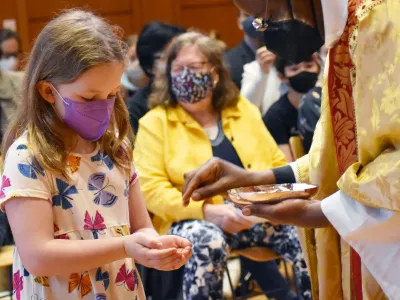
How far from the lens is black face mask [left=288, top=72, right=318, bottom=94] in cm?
398

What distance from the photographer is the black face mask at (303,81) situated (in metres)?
3.98

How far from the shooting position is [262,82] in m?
4.21

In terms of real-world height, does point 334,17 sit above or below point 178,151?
above

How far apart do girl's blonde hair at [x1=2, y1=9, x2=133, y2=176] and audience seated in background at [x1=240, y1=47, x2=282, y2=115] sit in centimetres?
248

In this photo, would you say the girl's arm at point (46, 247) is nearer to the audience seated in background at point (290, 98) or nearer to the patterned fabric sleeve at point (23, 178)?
the patterned fabric sleeve at point (23, 178)

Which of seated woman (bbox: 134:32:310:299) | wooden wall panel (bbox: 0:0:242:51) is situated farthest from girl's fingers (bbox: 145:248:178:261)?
wooden wall panel (bbox: 0:0:242:51)

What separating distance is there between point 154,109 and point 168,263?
1.92m

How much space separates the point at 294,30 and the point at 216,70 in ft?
5.62

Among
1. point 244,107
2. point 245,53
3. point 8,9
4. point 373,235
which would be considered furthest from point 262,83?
point 8,9

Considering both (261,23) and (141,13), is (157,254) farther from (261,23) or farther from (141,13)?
(141,13)

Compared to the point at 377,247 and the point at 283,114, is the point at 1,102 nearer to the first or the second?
the point at 283,114

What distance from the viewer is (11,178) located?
1.62m

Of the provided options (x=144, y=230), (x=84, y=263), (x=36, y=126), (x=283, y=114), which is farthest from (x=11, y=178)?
(x=283, y=114)

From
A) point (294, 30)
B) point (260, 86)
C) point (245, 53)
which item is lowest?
point (260, 86)
